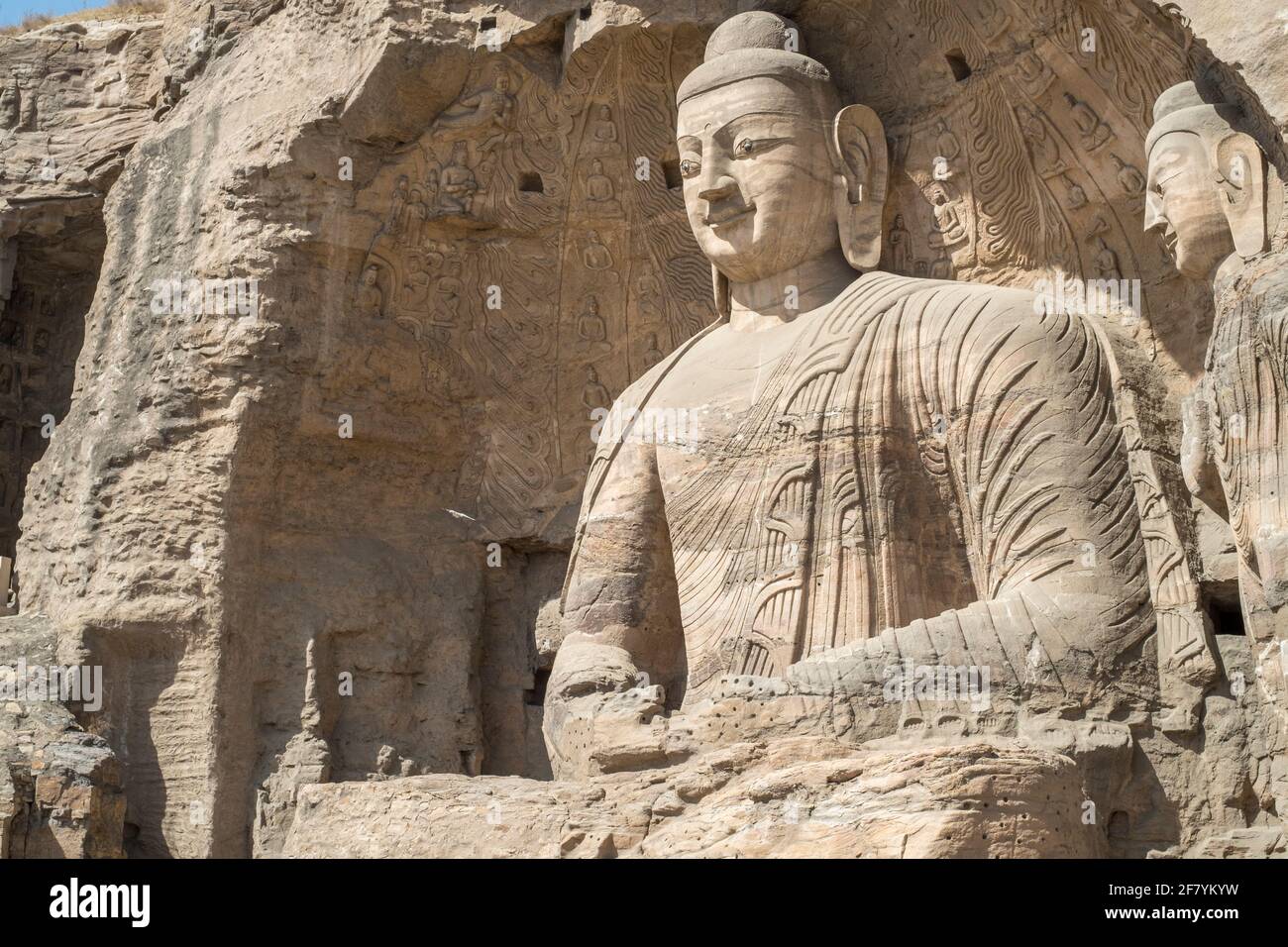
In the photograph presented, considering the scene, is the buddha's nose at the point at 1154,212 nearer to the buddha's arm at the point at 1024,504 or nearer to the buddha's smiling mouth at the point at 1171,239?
the buddha's smiling mouth at the point at 1171,239

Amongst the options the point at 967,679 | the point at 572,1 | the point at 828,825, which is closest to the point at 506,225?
the point at 572,1

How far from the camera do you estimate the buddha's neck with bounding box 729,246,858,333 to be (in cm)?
781

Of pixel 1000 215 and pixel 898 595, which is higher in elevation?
pixel 1000 215

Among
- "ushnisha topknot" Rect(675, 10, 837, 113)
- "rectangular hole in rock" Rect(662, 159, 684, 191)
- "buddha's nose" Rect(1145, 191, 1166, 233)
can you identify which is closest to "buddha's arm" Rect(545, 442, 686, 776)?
"ushnisha topknot" Rect(675, 10, 837, 113)

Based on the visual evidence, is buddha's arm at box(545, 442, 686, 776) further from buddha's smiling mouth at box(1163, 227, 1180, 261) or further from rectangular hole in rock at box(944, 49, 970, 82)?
buddha's smiling mouth at box(1163, 227, 1180, 261)

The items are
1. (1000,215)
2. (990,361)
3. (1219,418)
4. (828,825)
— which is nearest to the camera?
(828,825)

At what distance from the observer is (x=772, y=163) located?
7719 millimetres

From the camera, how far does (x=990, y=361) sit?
705 centimetres

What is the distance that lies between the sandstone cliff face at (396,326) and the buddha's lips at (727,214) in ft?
2.85

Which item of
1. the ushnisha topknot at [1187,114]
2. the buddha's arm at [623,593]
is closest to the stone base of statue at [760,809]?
the buddha's arm at [623,593]

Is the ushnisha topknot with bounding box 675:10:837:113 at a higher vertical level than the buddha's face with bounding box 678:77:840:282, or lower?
higher

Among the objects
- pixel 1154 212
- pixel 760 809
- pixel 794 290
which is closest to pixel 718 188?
pixel 794 290

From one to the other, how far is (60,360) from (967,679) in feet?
19.7

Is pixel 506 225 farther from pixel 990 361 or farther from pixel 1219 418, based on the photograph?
pixel 1219 418
